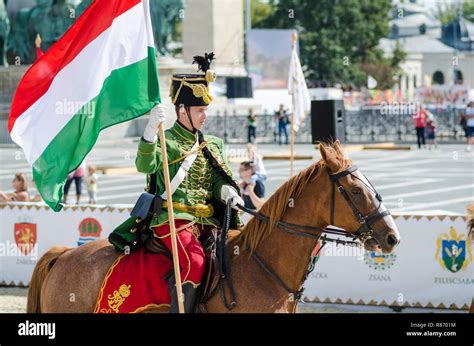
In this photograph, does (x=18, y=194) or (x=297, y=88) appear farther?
(x=18, y=194)

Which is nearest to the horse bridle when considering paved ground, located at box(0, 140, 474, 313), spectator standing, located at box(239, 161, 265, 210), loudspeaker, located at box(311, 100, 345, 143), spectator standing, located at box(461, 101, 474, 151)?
paved ground, located at box(0, 140, 474, 313)

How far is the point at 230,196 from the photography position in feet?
24.4

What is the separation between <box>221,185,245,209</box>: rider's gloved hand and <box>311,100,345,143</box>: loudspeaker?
682 centimetres

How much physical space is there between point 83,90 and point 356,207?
6.68 ft

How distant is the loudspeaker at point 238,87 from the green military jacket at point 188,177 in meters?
42.3

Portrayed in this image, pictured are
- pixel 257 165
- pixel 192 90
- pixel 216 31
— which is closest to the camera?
pixel 192 90

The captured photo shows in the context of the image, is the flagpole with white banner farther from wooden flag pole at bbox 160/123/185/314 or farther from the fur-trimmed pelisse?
wooden flag pole at bbox 160/123/185/314

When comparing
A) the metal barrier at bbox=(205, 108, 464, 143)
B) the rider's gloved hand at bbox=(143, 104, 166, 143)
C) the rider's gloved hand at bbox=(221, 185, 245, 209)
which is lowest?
the metal barrier at bbox=(205, 108, 464, 143)

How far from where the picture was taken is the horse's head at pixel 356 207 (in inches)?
275

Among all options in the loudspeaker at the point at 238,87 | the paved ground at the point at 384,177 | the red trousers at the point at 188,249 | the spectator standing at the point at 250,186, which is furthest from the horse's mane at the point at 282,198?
the loudspeaker at the point at 238,87

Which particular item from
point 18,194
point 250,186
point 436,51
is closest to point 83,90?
point 250,186

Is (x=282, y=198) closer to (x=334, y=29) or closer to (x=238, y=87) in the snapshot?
(x=238, y=87)

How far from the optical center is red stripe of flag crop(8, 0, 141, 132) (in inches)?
281

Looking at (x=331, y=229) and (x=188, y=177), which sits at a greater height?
(x=188, y=177)
